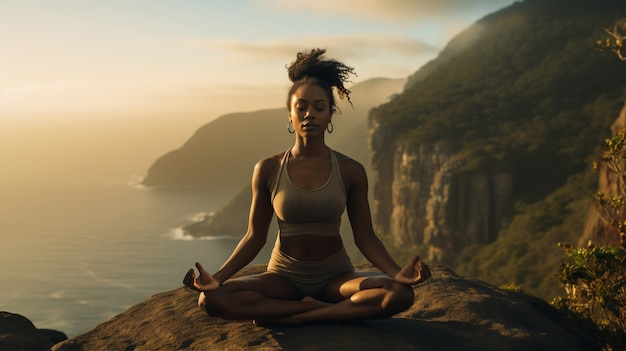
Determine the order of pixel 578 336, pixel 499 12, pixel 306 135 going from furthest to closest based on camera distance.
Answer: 1. pixel 499 12
2. pixel 578 336
3. pixel 306 135

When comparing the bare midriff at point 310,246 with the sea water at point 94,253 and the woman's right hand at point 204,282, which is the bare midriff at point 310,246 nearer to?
the woman's right hand at point 204,282

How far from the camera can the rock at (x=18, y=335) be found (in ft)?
20.1

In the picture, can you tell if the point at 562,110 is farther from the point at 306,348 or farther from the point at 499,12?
the point at 306,348

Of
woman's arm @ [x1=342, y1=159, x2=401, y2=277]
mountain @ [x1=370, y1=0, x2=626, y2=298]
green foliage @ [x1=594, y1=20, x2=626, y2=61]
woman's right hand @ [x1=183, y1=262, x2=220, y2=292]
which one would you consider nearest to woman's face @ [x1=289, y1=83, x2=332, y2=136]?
woman's arm @ [x1=342, y1=159, x2=401, y2=277]

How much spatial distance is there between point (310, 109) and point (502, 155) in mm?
69853

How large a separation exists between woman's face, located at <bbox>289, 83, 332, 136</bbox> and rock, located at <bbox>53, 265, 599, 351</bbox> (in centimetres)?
169

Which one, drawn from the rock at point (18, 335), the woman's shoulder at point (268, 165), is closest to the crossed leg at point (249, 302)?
the woman's shoulder at point (268, 165)

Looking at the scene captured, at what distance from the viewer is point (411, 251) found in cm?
7756

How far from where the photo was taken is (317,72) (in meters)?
5.52

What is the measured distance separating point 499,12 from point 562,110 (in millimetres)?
43492

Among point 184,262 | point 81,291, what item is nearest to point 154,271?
point 184,262

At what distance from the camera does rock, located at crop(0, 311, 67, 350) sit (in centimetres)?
612

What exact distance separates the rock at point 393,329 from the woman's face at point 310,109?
169 centimetres

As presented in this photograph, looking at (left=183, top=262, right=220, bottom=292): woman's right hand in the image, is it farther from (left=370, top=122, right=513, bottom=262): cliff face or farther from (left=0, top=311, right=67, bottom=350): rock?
(left=370, top=122, right=513, bottom=262): cliff face
